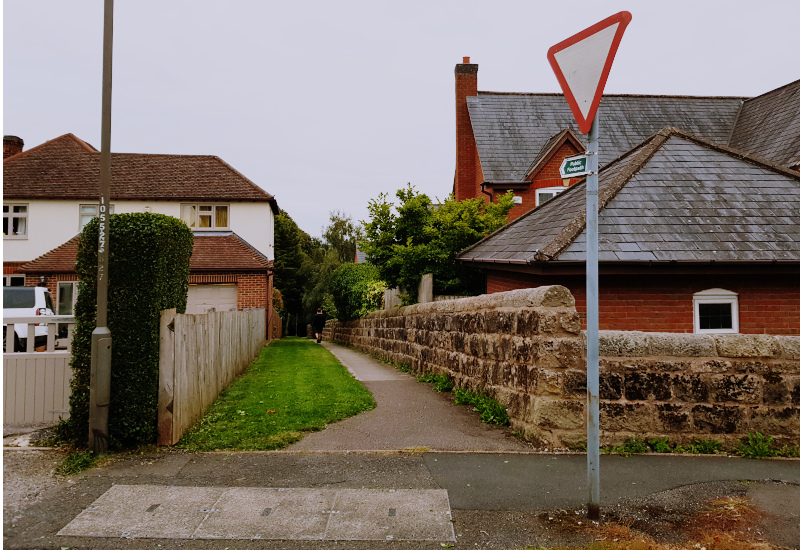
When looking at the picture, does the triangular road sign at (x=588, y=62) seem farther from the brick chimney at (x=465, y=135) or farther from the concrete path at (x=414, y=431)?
the brick chimney at (x=465, y=135)

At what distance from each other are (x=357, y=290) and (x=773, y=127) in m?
16.5

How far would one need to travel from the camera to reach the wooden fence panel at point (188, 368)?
6059 mm

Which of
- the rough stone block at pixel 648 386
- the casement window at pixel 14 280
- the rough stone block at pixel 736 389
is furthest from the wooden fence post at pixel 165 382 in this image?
the casement window at pixel 14 280

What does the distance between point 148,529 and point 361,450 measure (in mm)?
2363

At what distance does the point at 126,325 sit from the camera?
5.87 m

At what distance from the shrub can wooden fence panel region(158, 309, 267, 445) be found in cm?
1195

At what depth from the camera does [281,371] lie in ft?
42.4

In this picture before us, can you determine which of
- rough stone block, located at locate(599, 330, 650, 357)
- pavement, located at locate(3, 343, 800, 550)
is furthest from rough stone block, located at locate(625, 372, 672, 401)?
pavement, located at locate(3, 343, 800, 550)

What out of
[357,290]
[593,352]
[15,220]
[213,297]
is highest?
[15,220]

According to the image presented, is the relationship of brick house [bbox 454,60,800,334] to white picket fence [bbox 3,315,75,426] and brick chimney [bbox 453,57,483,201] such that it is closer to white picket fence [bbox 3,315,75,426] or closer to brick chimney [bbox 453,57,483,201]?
white picket fence [bbox 3,315,75,426]

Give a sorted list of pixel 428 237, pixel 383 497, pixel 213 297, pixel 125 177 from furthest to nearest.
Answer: pixel 125 177 → pixel 213 297 → pixel 428 237 → pixel 383 497

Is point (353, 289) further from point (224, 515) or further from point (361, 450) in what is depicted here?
point (224, 515)

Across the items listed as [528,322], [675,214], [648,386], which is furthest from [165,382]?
[675,214]

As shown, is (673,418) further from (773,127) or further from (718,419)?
(773,127)
